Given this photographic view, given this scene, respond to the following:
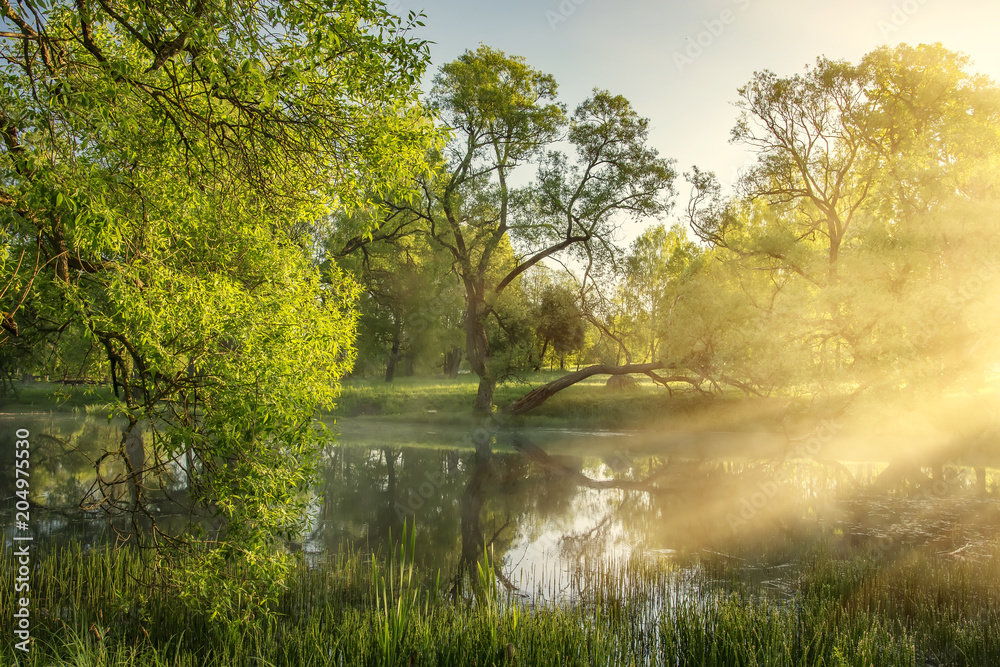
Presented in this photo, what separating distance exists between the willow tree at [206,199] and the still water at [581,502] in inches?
56.6

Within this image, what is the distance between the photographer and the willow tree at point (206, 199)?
5531 mm

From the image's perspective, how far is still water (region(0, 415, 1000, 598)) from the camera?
1145cm

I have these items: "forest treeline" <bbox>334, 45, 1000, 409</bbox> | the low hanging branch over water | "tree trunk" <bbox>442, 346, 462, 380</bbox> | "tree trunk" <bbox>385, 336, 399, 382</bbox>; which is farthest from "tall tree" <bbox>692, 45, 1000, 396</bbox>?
"tree trunk" <bbox>442, 346, 462, 380</bbox>

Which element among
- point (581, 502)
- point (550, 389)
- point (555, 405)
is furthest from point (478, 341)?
point (581, 502)

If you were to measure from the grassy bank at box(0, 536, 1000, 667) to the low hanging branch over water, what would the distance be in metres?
17.7

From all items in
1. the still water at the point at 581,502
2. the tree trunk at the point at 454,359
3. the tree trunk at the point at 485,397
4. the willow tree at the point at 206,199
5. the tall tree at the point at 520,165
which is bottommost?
the still water at the point at 581,502

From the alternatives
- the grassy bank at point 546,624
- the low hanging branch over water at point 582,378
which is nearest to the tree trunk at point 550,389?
the low hanging branch over water at point 582,378

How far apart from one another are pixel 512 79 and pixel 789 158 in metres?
13.1

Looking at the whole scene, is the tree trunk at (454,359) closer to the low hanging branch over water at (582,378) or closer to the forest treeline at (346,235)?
the forest treeline at (346,235)

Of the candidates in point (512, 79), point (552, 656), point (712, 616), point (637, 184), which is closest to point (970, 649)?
point (712, 616)

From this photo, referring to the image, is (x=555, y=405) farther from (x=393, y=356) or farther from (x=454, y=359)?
(x=454, y=359)

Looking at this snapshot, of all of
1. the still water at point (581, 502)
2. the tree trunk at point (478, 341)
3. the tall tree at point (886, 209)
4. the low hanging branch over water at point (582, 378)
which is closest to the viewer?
the still water at point (581, 502)

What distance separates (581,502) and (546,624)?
10.3 m

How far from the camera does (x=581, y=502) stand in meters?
16.6
